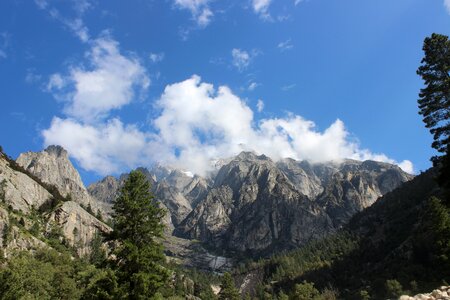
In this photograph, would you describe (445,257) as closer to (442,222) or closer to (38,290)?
(442,222)

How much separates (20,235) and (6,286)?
91615mm

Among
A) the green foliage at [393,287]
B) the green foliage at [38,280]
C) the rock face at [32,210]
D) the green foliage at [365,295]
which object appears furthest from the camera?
the green foliage at [365,295]

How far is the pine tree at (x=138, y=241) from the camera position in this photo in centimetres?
2744

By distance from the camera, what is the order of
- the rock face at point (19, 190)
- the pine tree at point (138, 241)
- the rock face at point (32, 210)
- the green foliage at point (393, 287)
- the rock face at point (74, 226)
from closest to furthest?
the pine tree at point (138, 241) < the rock face at point (32, 210) < the green foliage at point (393, 287) < the rock face at point (19, 190) < the rock face at point (74, 226)

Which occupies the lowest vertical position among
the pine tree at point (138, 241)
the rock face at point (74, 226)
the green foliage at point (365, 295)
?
the pine tree at point (138, 241)

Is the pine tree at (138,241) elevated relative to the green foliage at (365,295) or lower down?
lower down

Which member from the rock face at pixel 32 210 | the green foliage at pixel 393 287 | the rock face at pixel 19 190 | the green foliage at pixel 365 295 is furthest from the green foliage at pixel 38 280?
the green foliage at pixel 365 295

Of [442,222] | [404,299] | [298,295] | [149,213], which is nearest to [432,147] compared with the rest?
[404,299]

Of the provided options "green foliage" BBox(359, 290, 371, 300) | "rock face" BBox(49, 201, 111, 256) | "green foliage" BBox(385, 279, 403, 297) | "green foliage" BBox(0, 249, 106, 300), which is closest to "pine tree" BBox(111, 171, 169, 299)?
"green foliage" BBox(0, 249, 106, 300)

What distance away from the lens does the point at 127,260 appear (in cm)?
2848

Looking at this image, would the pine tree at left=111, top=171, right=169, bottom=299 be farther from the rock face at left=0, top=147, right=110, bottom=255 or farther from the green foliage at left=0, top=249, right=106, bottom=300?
the rock face at left=0, top=147, right=110, bottom=255

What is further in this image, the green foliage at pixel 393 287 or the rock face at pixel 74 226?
the rock face at pixel 74 226

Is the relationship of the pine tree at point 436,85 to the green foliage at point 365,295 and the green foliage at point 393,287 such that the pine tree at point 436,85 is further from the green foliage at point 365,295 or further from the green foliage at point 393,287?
the green foliage at point 365,295

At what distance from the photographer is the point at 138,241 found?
29797 mm
